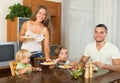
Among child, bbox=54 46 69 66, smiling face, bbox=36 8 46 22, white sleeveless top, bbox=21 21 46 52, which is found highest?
smiling face, bbox=36 8 46 22

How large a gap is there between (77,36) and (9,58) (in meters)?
1.62

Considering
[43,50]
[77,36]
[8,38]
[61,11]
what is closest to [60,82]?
[43,50]

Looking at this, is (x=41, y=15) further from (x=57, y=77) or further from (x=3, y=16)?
(x=3, y=16)

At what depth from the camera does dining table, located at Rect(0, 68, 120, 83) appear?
1.90 metres

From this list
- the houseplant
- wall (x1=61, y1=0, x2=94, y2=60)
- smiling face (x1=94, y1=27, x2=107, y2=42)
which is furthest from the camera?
wall (x1=61, y1=0, x2=94, y2=60)

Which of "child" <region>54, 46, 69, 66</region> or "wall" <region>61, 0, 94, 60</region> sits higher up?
"wall" <region>61, 0, 94, 60</region>

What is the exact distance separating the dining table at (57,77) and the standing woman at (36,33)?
63 centimetres

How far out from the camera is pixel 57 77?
2.05m

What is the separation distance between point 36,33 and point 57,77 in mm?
1008

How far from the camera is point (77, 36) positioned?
4.95 metres

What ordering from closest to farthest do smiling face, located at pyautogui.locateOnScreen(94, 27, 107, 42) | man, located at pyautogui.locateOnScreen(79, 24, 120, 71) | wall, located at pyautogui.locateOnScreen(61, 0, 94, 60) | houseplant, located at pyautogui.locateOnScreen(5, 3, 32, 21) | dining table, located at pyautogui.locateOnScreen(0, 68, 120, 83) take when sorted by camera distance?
dining table, located at pyautogui.locateOnScreen(0, 68, 120, 83)
man, located at pyautogui.locateOnScreen(79, 24, 120, 71)
smiling face, located at pyautogui.locateOnScreen(94, 27, 107, 42)
houseplant, located at pyautogui.locateOnScreen(5, 3, 32, 21)
wall, located at pyautogui.locateOnScreen(61, 0, 94, 60)

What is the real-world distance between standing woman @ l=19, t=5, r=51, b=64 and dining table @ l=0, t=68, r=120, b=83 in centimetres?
63

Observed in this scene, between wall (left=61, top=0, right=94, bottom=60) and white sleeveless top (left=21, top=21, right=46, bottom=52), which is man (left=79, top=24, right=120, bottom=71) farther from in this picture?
wall (left=61, top=0, right=94, bottom=60)

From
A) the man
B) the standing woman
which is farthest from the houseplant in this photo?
the man
